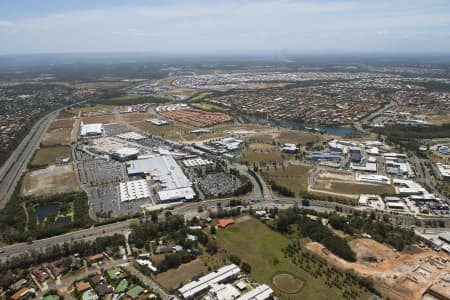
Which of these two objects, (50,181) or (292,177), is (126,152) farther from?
(292,177)

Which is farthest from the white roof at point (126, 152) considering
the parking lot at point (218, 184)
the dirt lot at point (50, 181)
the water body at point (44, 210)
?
the water body at point (44, 210)

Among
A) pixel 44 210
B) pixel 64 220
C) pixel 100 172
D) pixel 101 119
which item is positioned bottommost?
pixel 44 210

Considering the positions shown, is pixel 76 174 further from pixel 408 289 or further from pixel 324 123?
pixel 324 123

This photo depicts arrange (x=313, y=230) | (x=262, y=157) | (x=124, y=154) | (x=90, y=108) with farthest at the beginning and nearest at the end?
1. (x=90, y=108)
2. (x=262, y=157)
3. (x=124, y=154)
4. (x=313, y=230)

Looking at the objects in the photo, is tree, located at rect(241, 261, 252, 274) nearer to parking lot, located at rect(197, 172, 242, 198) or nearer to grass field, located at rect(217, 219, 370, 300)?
grass field, located at rect(217, 219, 370, 300)

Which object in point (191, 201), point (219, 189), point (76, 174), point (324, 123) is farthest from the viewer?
point (324, 123)

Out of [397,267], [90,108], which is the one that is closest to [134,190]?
[397,267]

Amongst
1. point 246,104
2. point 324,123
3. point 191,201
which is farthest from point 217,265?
point 246,104
